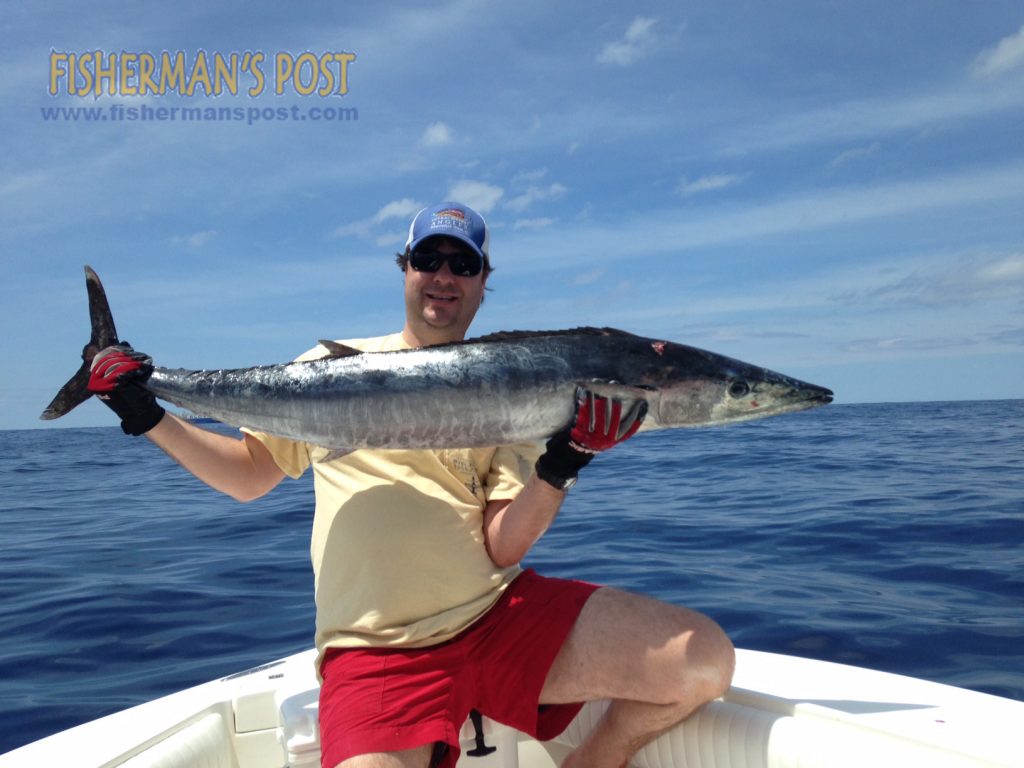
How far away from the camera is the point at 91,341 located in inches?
156

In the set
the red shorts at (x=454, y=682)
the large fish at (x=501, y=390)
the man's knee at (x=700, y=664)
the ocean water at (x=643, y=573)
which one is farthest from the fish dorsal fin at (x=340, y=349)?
the ocean water at (x=643, y=573)

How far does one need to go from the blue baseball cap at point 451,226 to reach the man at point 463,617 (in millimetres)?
57

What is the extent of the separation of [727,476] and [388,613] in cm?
1251

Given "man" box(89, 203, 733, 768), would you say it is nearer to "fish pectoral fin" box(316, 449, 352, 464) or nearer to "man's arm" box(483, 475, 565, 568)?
"man's arm" box(483, 475, 565, 568)

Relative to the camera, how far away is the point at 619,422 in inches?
120

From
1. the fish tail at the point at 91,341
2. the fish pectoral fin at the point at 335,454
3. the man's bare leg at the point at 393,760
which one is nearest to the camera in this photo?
the man's bare leg at the point at 393,760

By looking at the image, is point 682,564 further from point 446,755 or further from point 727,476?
point 727,476

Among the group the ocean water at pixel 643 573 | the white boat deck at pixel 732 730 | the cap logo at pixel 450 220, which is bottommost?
the ocean water at pixel 643 573

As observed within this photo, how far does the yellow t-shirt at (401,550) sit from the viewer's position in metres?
2.96

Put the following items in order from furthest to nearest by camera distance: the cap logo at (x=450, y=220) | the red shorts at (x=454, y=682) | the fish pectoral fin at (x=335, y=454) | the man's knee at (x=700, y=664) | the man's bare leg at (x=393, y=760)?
the cap logo at (x=450, y=220)
the fish pectoral fin at (x=335, y=454)
the man's knee at (x=700, y=664)
the red shorts at (x=454, y=682)
the man's bare leg at (x=393, y=760)

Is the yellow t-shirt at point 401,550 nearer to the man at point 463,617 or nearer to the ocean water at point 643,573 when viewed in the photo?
the man at point 463,617

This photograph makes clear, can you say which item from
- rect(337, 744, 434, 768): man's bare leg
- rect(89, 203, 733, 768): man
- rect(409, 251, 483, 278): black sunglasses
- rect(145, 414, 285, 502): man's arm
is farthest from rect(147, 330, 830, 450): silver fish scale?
rect(337, 744, 434, 768): man's bare leg

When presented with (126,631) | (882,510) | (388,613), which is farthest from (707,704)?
(882,510)

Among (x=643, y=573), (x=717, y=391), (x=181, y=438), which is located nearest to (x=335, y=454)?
(x=181, y=438)
